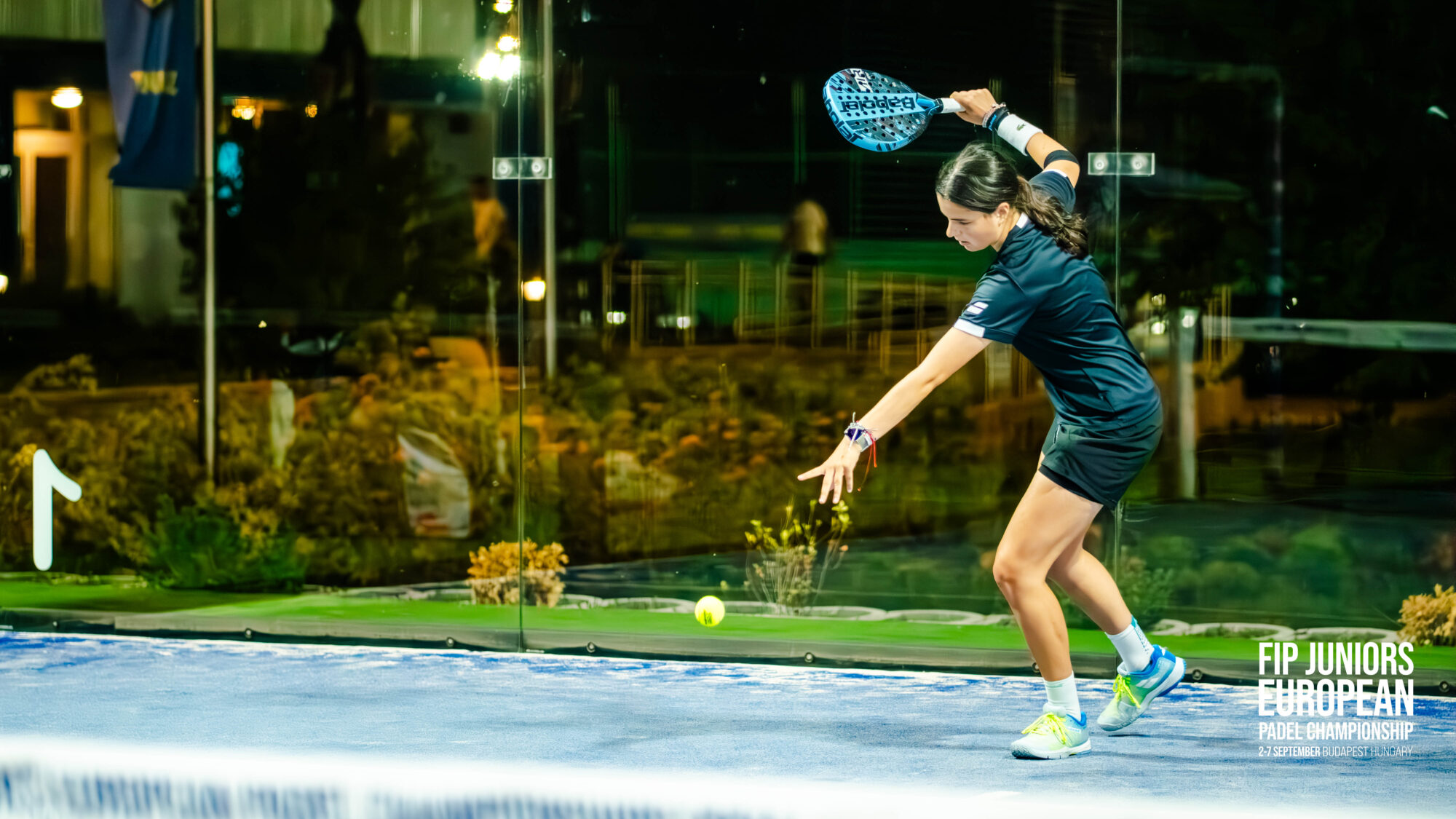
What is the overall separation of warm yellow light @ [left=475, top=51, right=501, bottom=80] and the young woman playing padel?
118 inches

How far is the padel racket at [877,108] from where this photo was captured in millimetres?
7410

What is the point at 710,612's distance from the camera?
311 inches

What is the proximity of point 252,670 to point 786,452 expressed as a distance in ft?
8.42

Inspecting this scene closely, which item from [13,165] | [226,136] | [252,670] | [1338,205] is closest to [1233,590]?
[1338,205]

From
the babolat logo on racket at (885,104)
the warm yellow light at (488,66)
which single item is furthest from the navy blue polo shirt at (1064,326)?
the warm yellow light at (488,66)

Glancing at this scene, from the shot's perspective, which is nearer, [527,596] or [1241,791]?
[1241,791]

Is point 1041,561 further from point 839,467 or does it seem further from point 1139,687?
point 839,467

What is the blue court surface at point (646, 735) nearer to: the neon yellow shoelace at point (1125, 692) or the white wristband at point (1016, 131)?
the neon yellow shoelace at point (1125, 692)

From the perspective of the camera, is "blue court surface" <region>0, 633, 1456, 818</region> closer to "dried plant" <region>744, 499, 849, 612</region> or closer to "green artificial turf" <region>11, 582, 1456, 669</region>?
"green artificial turf" <region>11, 582, 1456, 669</region>

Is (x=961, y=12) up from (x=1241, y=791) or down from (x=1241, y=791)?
up

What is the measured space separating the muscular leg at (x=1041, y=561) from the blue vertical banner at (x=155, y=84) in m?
4.81

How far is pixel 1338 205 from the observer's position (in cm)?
735

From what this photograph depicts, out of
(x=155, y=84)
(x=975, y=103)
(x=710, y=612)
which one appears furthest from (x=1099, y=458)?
(x=155, y=84)

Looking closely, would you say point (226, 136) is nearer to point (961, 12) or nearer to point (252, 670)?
point (252, 670)
